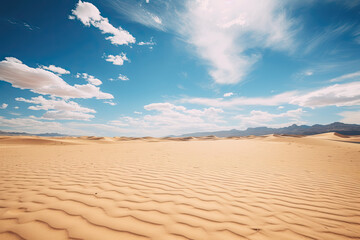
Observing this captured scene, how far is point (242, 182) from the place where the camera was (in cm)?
399

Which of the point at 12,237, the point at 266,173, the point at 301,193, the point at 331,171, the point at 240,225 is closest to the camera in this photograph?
the point at 12,237

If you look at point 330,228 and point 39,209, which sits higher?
point 39,209

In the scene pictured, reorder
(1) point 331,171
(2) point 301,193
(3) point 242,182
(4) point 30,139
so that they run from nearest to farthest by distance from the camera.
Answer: (2) point 301,193 < (3) point 242,182 < (1) point 331,171 < (4) point 30,139

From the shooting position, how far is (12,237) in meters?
1.78

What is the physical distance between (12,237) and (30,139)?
26.5 meters

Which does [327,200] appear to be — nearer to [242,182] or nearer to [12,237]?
[242,182]

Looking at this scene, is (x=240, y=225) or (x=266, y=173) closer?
(x=240, y=225)

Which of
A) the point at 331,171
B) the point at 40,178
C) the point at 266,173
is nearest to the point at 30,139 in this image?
the point at 40,178

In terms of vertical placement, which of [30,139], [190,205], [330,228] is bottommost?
[330,228]

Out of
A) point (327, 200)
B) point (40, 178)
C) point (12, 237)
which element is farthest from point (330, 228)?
point (40, 178)

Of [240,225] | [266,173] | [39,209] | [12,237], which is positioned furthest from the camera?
[266,173]

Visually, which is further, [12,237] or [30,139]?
[30,139]

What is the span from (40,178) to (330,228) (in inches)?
244

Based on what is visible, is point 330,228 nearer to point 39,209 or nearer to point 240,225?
point 240,225
